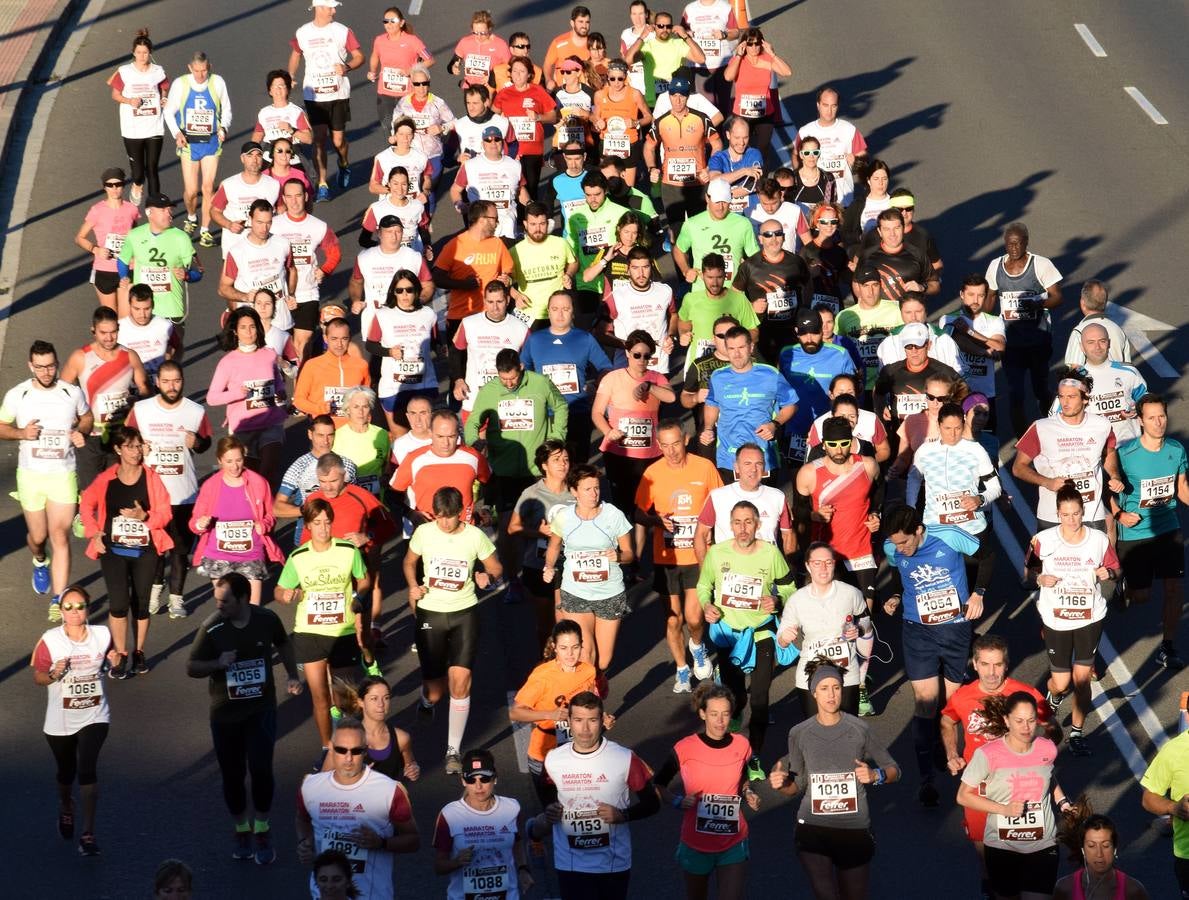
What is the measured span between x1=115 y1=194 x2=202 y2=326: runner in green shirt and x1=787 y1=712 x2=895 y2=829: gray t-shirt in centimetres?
880

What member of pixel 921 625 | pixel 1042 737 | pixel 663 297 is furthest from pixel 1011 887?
pixel 663 297

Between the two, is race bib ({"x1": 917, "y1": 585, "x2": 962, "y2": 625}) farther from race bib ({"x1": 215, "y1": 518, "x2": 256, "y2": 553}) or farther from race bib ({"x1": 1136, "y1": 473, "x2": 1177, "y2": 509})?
race bib ({"x1": 215, "y1": 518, "x2": 256, "y2": 553})

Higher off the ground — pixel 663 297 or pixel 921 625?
pixel 663 297

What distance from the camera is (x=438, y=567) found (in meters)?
14.7

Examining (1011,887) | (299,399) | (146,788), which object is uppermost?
(299,399)

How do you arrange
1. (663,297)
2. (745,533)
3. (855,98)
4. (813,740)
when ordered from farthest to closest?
(855,98) → (663,297) → (745,533) → (813,740)

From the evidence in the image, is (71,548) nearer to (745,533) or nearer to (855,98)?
(745,533)

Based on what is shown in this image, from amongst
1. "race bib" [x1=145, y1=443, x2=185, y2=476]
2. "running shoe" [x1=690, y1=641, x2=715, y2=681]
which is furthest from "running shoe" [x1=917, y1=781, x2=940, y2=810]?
"race bib" [x1=145, y1=443, x2=185, y2=476]

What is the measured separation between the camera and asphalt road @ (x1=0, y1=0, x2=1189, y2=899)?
46.1 feet

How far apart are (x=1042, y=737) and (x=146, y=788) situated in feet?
19.5

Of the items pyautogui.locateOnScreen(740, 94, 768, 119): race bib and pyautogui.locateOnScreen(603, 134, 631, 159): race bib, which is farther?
pyautogui.locateOnScreen(740, 94, 768, 119): race bib

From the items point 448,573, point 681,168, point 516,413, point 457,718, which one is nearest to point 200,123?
point 681,168

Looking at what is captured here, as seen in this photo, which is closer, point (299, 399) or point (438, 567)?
point (438, 567)

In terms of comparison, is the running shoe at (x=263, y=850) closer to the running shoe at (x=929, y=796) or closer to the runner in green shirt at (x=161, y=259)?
the running shoe at (x=929, y=796)
